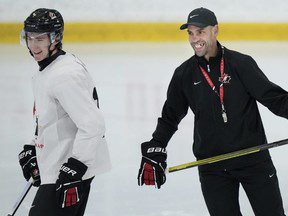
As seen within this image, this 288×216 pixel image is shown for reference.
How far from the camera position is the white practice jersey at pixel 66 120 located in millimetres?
2143

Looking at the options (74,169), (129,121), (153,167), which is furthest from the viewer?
(129,121)

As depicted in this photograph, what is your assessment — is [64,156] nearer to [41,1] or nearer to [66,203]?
[66,203]

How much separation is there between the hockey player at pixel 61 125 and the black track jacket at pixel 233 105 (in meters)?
0.39

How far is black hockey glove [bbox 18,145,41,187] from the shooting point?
2449 millimetres

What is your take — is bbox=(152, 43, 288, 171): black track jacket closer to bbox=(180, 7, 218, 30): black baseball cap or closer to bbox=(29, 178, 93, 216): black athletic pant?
bbox=(180, 7, 218, 30): black baseball cap

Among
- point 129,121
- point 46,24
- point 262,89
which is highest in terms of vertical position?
point 46,24

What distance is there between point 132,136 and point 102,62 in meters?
1.56

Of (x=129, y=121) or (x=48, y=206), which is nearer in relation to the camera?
(x=48, y=206)

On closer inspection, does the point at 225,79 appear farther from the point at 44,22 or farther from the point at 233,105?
the point at 44,22

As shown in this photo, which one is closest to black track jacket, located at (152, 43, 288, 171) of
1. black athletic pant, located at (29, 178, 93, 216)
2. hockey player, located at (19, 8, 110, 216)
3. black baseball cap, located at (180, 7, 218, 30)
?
black baseball cap, located at (180, 7, 218, 30)

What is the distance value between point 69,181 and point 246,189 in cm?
68

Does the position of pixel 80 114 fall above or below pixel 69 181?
above

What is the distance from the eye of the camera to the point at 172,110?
2.62m

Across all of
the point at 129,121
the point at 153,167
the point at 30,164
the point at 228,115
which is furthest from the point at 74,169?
the point at 129,121
